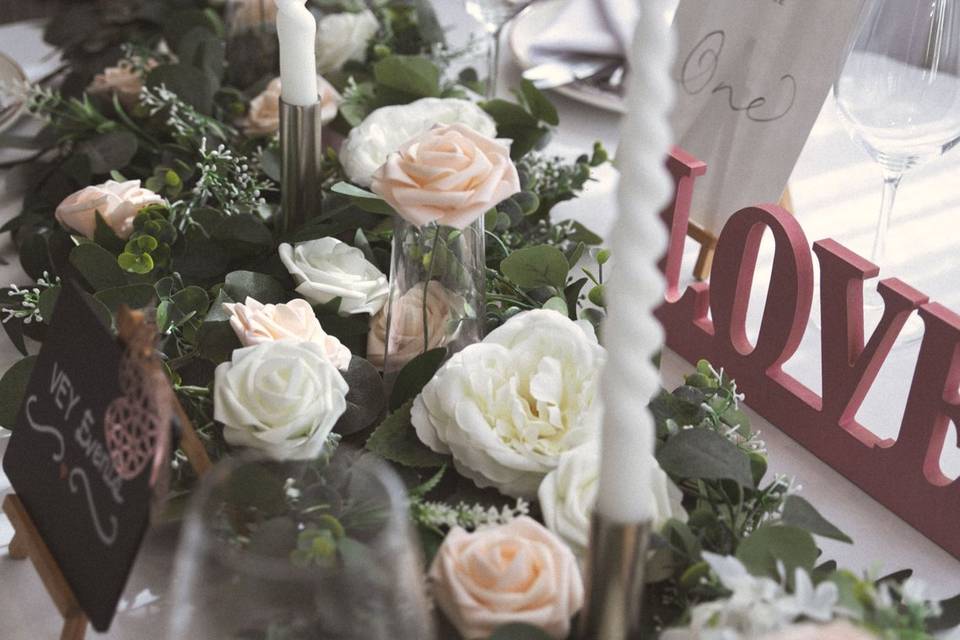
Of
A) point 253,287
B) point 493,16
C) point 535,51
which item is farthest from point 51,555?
point 535,51

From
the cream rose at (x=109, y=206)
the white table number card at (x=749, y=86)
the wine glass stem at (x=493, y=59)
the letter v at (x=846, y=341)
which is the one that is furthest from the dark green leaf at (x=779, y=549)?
the wine glass stem at (x=493, y=59)

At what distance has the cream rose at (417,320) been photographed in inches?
30.1

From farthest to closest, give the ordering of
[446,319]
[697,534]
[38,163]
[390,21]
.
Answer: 1. [390,21]
2. [38,163]
3. [446,319]
4. [697,534]

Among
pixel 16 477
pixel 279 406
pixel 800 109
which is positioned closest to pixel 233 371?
pixel 279 406

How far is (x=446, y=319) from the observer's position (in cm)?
77

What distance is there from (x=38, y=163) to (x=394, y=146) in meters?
0.44

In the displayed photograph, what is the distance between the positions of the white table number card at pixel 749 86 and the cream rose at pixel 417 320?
36cm

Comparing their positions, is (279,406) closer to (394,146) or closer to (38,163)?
(394,146)

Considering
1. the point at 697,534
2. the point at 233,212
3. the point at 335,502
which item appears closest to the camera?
the point at 335,502

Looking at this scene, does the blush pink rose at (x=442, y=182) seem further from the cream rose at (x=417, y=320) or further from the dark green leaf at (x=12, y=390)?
the dark green leaf at (x=12, y=390)

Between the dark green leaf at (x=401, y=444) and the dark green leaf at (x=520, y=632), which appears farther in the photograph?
the dark green leaf at (x=401, y=444)

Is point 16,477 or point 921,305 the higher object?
point 921,305

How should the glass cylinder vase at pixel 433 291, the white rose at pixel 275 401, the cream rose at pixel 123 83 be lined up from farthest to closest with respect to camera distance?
the cream rose at pixel 123 83, the glass cylinder vase at pixel 433 291, the white rose at pixel 275 401

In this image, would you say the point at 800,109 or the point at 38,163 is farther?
the point at 38,163
